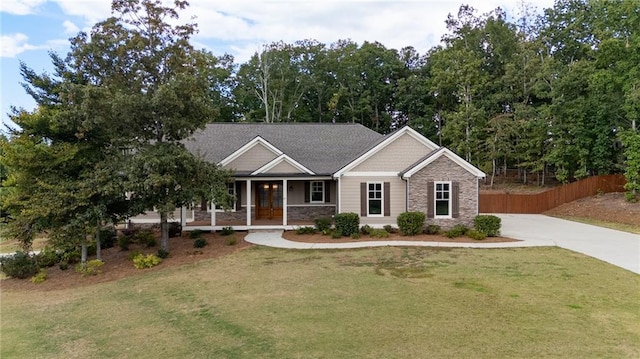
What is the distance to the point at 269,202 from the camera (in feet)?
66.7

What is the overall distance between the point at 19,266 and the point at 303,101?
36724mm

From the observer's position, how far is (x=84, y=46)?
13.0 m

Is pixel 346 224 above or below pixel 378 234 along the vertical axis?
above

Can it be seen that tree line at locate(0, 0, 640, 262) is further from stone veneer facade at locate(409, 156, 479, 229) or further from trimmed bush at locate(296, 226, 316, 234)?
stone veneer facade at locate(409, 156, 479, 229)

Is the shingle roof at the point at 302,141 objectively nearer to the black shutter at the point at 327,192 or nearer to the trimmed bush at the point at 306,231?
the black shutter at the point at 327,192

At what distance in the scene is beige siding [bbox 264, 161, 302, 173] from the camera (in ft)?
62.1

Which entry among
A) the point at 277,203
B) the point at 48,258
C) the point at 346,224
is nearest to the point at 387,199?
the point at 346,224

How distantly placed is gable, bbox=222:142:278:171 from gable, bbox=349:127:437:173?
4742 mm

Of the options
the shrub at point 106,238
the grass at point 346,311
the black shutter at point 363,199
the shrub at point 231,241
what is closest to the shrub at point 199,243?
the shrub at point 231,241

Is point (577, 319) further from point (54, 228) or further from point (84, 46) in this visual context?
point (84, 46)

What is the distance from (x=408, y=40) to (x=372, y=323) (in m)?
44.5

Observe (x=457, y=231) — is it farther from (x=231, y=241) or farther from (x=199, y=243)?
(x=199, y=243)

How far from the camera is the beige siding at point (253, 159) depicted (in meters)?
19.3

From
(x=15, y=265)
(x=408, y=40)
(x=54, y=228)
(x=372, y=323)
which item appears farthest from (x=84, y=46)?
(x=408, y=40)
